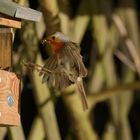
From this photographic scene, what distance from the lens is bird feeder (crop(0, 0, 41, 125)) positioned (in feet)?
6.81

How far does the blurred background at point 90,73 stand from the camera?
2.81 m

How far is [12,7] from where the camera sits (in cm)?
212

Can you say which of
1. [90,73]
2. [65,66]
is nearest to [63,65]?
[65,66]

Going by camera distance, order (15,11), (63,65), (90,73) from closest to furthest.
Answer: (15,11)
(63,65)
(90,73)

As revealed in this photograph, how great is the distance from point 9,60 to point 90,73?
1614 millimetres

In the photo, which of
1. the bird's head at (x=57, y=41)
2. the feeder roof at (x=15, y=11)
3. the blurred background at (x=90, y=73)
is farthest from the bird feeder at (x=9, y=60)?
the blurred background at (x=90, y=73)

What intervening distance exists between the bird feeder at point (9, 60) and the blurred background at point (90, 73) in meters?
0.42

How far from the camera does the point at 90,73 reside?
3.74 metres

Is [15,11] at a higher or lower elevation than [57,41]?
higher

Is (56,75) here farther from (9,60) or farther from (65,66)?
(9,60)

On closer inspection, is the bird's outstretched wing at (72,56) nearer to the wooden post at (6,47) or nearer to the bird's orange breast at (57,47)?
the bird's orange breast at (57,47)

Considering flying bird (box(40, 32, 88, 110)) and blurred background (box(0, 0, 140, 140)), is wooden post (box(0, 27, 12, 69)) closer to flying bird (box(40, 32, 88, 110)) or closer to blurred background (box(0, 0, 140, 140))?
flying bird (box(40, 32, 88, 110))

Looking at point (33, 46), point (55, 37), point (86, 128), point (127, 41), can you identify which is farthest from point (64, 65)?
point (127, 41)

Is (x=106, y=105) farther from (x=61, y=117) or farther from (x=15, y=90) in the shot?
(x=15, y=90)
